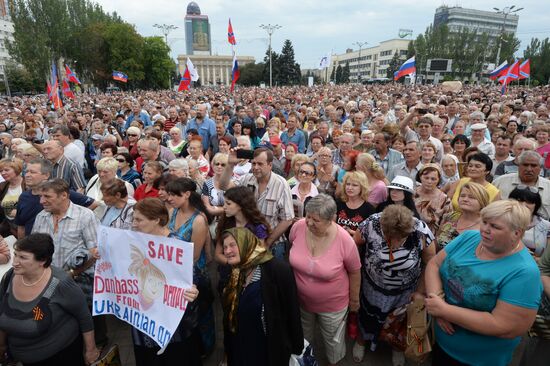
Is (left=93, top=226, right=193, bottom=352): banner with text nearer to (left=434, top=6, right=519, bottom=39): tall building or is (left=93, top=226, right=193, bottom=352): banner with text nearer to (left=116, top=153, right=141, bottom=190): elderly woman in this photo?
(left=116, top=153, right=141, bottom=190): elderly woman

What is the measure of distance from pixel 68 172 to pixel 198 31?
161016 mm

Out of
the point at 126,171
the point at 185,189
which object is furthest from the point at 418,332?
the point at 126,171

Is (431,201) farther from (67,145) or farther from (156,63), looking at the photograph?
(156,63)

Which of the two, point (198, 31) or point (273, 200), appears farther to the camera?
point (198, 31)

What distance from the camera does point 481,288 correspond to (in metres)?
2.01

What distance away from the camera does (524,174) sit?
378 cm

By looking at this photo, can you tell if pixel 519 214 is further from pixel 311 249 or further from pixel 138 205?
pixel 138 205

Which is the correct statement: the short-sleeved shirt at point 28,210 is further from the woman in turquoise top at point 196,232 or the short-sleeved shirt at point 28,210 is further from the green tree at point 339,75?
the green tree at point 339,75

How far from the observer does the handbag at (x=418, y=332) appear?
2.58 metres

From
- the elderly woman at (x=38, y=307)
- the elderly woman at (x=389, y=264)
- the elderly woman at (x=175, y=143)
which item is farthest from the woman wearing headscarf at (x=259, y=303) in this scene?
the elderly woman at (x=175, y=143)

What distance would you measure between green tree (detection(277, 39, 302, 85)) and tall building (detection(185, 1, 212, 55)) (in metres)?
89.7

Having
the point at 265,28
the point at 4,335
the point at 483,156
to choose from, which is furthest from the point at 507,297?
the point at 265,28

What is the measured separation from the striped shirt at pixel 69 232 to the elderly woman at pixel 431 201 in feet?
11.2

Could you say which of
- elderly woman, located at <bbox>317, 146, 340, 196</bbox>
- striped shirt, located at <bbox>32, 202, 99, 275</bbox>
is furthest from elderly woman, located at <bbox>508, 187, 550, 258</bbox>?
striped shirt, located at <bbox>32, 202, 99, 275</bbox>
